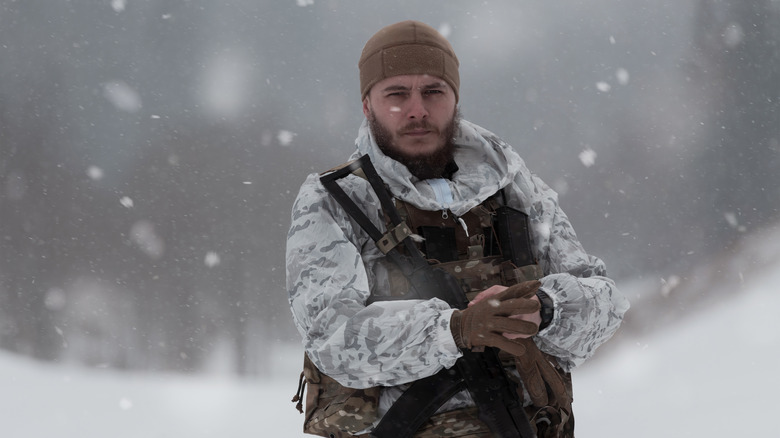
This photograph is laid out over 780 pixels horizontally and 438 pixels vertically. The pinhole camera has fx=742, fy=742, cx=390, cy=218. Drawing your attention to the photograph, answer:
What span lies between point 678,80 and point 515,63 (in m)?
1.45

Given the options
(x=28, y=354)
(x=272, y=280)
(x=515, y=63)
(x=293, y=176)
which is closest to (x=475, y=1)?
(x=515, y=63)

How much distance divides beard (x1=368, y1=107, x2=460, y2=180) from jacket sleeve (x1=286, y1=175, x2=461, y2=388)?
0.92 ft

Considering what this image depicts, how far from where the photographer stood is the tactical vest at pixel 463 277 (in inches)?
70.8

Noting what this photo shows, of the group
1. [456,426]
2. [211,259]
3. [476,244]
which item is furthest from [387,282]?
[211,259]

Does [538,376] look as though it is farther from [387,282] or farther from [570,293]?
[387,282]

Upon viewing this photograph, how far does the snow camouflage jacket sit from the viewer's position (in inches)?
65.1

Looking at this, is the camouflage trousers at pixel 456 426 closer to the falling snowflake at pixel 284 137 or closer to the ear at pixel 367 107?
the ear at pixel 367 107

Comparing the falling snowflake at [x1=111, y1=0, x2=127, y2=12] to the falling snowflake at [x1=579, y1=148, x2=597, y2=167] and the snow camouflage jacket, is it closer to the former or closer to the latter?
the falling snowflake at [x1=579, y1=148, x2=597, y2=167]

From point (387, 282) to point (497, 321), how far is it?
431mm

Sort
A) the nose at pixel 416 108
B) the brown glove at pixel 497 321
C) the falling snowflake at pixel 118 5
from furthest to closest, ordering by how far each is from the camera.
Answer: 1. the falling snowflake at pixel 118 5
2. the nose at pixel 416 108
3. the brown glove at pixel 497 321

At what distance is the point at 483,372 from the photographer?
1.84m

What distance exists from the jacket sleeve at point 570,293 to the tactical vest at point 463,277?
0.07m

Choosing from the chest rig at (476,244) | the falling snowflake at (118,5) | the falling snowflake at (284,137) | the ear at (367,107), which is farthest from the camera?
the falling snowflake at (118,5)

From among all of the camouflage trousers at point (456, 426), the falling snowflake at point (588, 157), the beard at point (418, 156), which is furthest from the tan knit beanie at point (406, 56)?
the falling snowflake at point (588, 157)
